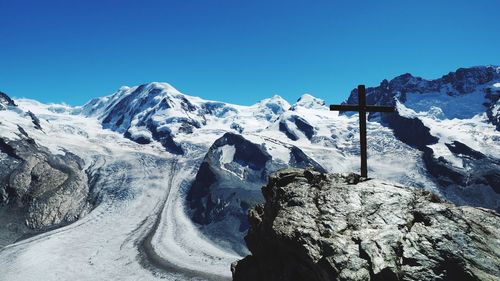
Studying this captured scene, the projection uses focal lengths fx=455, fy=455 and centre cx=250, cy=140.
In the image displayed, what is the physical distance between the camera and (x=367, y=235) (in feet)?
46.8

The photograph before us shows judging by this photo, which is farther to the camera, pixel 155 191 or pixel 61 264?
pixel 155 191

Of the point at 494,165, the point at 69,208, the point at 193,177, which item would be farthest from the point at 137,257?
the point at 494,165

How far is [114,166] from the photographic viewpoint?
505ft

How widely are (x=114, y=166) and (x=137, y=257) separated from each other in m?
82.8

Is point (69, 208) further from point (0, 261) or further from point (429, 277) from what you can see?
point (429, 277)

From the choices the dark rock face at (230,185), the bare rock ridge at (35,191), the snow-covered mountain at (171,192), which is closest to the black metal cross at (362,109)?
the snow-covered mountain at (171,192)

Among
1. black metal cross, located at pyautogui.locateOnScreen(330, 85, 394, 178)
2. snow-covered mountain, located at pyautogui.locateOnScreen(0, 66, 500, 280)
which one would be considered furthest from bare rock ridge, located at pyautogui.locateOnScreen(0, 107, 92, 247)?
black metal cross, located at pyautogui.locateOnScreen(330, 85, 394, 178)

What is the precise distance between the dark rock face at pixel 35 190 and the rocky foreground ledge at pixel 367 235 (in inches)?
3781

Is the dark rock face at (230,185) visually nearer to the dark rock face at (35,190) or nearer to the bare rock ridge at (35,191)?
the bare rock ridge at (35,191)

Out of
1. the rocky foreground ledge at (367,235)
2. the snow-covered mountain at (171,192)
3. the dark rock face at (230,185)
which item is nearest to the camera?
the rocky foreground ledge at (367,235)

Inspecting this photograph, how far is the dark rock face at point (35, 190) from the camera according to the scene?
110 meters

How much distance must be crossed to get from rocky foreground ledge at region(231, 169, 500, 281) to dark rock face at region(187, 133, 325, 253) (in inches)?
2954

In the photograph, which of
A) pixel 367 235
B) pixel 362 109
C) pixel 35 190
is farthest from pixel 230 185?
pixel 367 235

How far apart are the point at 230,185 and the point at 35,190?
176 ft
